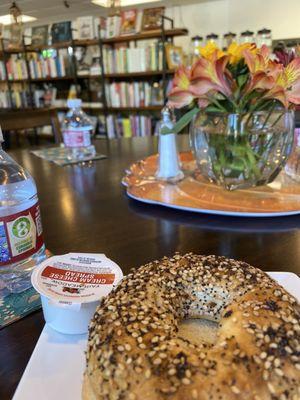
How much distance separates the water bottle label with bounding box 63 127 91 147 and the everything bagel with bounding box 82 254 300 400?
3.76 feet

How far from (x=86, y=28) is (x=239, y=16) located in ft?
6.98

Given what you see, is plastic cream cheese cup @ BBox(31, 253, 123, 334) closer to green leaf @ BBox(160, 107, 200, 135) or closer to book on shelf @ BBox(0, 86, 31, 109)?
green leaf @ BBox(160, 107, 200, 135)

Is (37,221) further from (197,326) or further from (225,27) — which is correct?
(225,27)

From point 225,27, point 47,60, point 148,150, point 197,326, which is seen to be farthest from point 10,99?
point 197,326

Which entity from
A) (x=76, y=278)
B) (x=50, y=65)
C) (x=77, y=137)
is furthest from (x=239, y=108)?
(x=50, y=65)

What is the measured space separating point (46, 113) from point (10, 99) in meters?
3.59

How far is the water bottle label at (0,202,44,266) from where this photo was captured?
54cm

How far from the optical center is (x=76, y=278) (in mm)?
517

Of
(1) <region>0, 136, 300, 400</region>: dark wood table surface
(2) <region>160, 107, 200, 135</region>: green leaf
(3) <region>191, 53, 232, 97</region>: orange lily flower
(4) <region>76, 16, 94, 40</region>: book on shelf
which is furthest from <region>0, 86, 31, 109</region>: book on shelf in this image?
(3) <region>191, 53, 232, 97</region>: orange lily flower

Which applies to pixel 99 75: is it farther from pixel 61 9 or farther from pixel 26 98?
pixel 61 9

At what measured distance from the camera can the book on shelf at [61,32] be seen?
4.22 metres

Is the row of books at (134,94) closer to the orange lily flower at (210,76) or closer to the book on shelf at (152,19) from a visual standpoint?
the book on shelf at (152,19)

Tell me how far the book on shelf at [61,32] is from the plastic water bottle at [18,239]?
163 inches

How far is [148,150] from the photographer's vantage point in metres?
1.65
